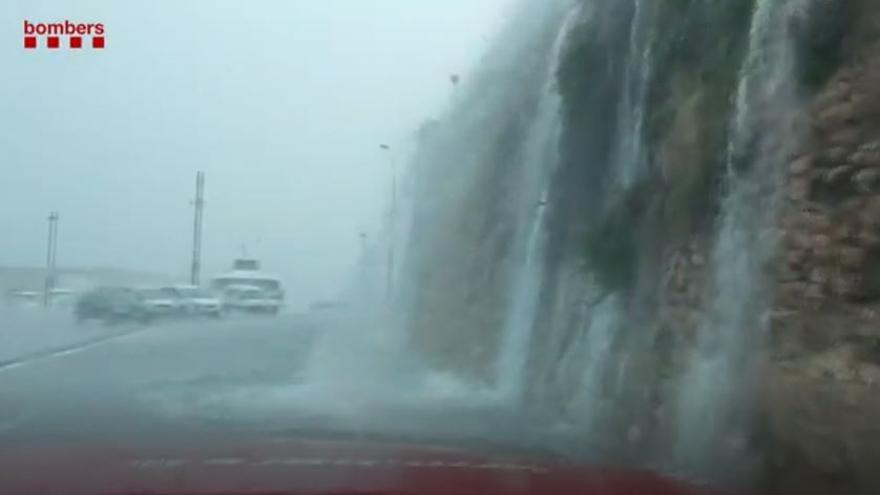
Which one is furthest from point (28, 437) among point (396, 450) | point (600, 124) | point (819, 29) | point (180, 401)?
point (600, 124)

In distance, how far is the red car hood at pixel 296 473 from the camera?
7.33 metres

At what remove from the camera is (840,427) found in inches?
337

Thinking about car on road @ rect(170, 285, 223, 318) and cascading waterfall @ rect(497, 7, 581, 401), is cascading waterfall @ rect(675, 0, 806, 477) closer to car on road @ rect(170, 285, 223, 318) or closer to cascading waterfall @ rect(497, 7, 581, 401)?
cascading waterfall @ rect(497, 7, 581, 401)

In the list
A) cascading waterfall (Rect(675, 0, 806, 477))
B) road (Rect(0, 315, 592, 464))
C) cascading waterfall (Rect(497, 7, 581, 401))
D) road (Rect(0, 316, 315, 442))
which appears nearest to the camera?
cascading waterfall (Rect(675, 0, 806, 477))

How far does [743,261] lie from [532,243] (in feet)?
28.8

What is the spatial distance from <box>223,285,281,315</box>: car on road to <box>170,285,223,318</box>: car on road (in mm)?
360

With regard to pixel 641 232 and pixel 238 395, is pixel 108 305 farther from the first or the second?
pixel 641 232

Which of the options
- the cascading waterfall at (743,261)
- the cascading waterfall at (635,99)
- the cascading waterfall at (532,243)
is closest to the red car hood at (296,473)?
the cascading waterfall at (743,261)

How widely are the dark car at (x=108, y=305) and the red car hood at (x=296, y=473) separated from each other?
33514mm

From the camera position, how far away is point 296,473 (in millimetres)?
8242

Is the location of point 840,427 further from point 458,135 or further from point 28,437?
point 458,135

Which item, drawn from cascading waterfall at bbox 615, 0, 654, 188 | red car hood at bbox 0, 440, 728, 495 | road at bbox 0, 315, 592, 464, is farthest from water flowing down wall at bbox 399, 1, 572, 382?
red car hood at bbox 0, 440, 728, 495

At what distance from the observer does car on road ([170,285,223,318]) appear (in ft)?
151

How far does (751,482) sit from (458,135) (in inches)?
929
